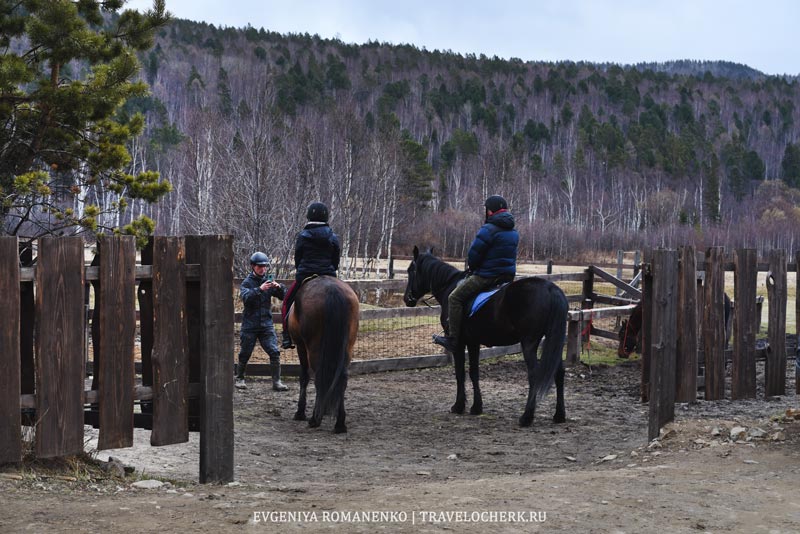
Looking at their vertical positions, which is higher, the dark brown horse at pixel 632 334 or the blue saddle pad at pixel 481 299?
the blue saddle pad at pixel 481 299

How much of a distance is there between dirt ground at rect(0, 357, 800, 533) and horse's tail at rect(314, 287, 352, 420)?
0.40 m

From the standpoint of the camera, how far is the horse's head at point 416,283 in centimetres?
1161

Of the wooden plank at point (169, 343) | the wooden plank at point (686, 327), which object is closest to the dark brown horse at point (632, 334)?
the wooden plank at point (686, 327)

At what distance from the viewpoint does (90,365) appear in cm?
1152

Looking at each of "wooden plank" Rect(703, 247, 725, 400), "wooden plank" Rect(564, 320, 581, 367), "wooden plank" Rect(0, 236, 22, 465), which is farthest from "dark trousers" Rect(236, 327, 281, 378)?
"wooden plank" Rect(0, 236, 22, 465)

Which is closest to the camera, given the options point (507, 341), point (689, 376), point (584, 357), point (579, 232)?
point (689, 376)

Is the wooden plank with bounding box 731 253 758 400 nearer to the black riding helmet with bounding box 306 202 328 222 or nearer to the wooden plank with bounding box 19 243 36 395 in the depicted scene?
the black riding helmet with bounding box 306 202 328 222

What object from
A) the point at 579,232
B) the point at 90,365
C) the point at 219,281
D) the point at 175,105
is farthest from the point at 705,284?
the point at 175,105

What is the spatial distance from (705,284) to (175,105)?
101 metres

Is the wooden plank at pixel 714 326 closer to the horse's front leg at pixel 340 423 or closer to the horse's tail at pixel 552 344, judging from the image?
the horse's tail at pixel 552 344

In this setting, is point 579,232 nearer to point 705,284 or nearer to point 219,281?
point 705,284

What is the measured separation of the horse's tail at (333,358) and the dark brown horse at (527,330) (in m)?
1.96

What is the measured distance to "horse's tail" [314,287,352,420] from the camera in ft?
30.1

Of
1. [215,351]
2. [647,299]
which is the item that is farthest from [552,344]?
[215,351]
